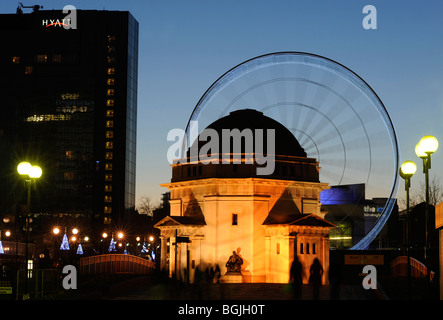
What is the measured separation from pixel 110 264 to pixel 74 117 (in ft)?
395

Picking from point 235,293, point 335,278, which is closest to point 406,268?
point 235,293

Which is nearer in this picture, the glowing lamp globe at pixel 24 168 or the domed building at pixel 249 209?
the glowing lamp globe at pixel 24 168

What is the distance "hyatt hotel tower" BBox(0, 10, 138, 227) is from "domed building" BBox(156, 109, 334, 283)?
102421 mm

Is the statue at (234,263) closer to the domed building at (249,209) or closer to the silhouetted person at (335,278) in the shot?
the domed building at (249,209)

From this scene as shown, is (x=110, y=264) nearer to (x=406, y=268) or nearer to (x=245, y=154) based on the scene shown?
(x=245, y=154)

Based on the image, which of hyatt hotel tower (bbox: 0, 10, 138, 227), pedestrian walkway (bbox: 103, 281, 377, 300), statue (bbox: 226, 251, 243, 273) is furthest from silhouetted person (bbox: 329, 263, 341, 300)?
hyatt hotel tower (bbox: 0, 10, 138, 227)

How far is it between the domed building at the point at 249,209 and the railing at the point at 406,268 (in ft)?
47.1

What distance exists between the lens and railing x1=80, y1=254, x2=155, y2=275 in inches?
2108

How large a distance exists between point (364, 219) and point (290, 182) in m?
85.3

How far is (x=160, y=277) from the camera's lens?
179 ft

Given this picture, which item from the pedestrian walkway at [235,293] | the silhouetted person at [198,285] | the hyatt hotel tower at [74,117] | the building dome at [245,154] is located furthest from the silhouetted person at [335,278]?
the hyatt hotel tower at [74,117]

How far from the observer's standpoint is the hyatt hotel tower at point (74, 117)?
17112 cm

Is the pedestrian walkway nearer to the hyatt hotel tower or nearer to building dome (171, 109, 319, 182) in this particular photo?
building dome (171, 109, 319, 182)
